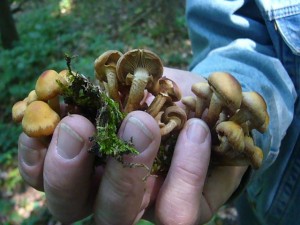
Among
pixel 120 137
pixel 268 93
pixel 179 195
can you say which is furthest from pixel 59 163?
pixel 268 93


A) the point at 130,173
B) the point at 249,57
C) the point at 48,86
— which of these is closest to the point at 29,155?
the point at 48,86

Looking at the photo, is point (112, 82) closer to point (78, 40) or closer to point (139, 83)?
point (139, 83)

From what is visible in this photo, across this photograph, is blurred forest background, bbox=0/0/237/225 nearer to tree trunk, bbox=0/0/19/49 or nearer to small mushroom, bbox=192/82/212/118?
tree trunk, bbox=0/0/19/49

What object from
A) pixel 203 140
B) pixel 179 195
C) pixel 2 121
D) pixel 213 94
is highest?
pixel 213 94

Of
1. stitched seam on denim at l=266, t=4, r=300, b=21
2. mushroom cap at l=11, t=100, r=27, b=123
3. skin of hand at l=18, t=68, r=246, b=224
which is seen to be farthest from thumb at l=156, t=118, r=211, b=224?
stitched seam on denim at l=266, t=4, r=300, b=21

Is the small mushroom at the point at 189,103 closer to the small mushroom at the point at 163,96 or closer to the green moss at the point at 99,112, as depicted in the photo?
the small mushroom at the point at 163,96

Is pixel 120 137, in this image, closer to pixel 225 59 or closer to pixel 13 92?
pixel 225 59

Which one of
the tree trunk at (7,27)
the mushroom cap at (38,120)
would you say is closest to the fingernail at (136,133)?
the mushroom cap at (38,120)
